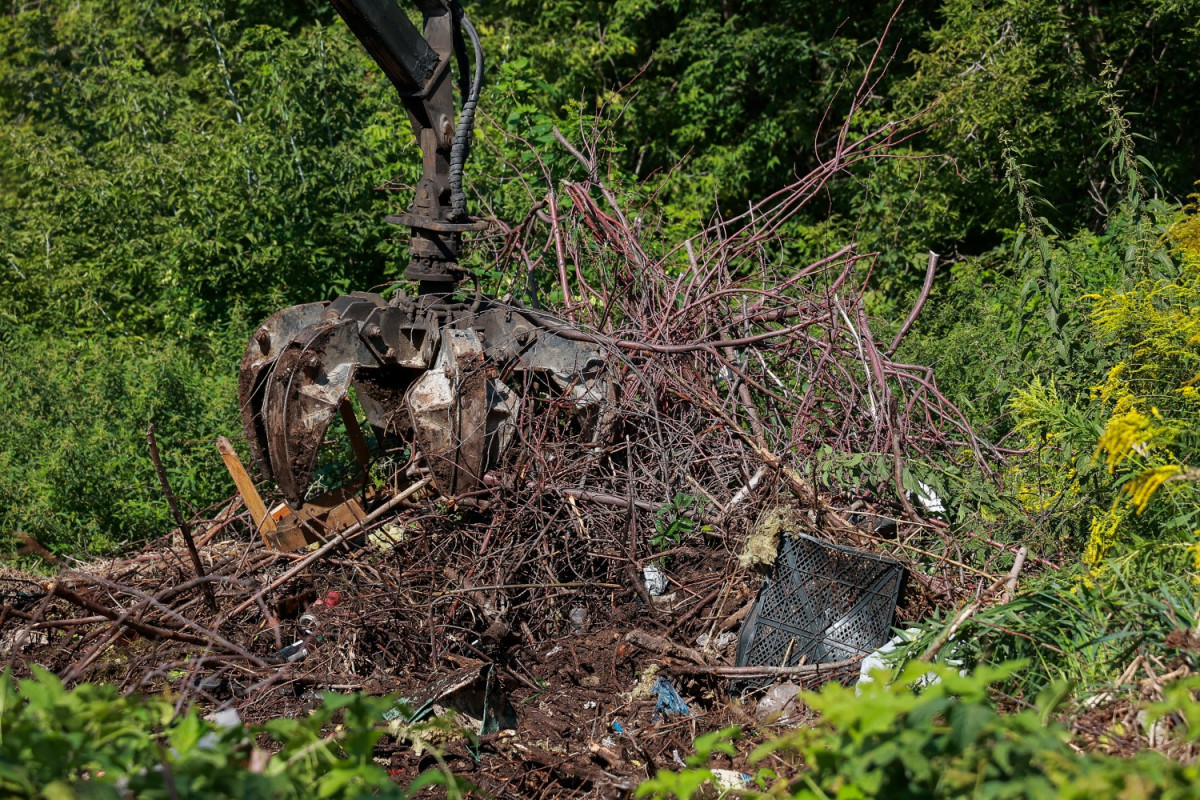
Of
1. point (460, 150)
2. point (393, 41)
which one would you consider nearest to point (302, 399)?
point (460, 150)

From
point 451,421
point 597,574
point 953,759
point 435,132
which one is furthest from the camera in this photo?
point 435,132

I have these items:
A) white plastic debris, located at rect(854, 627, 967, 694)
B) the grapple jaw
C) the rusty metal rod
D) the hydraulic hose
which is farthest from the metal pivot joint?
white plastic debris, located at rect(854, 627, 967, 694)

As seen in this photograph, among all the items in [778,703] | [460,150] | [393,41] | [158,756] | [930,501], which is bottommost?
[930,501]

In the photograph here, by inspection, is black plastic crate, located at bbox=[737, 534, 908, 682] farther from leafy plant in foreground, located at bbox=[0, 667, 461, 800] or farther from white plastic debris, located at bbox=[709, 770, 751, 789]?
leafy plant in foreground, located at bbox=[0, 667, 461, 800]

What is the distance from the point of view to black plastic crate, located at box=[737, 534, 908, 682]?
12.7ft

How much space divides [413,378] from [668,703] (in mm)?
1827

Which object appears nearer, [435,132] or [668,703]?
[668,703]

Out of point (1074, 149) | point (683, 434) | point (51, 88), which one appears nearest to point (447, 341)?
point (683, 434)

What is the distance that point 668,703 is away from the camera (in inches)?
154

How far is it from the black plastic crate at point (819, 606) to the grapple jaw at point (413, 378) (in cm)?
118

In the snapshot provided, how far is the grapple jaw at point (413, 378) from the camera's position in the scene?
14.4 ft

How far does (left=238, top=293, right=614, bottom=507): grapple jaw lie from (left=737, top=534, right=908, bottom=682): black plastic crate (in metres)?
1.18

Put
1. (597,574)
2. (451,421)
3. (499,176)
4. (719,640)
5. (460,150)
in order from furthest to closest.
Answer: (499,176) → (460,150) → (597,574) → (451,421) → (719,640)

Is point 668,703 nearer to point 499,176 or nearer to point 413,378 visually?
point 413,378
